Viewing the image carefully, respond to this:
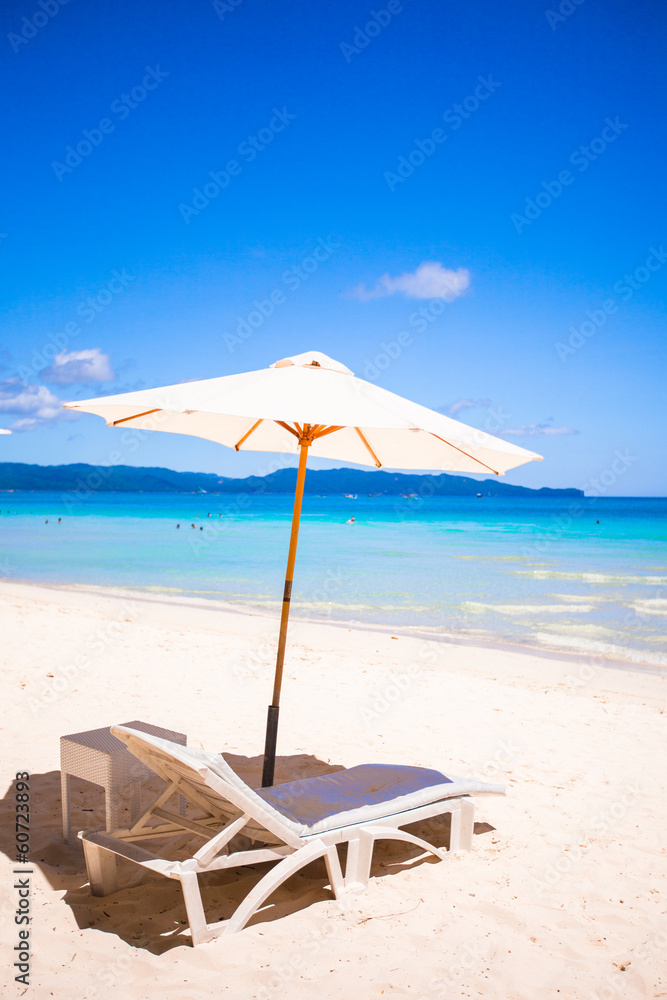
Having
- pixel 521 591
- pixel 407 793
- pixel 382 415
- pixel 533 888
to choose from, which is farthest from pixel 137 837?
pixel 521 591

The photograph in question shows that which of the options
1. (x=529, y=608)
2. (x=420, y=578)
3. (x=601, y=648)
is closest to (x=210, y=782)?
(x=601, y=648)

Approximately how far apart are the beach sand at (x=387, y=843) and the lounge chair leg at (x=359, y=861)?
87 mm

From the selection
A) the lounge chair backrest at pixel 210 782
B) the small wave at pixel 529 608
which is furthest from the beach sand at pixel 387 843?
the small wave at pixel 529 608

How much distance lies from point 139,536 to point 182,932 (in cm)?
3292

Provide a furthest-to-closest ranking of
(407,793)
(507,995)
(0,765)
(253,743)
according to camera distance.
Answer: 1. (253,743)
2. (0,765)
3. (407,793)
4. (507,995)

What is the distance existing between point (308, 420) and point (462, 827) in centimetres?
238

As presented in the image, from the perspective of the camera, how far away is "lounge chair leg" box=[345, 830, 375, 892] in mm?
3186

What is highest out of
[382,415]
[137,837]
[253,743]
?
[382,415]

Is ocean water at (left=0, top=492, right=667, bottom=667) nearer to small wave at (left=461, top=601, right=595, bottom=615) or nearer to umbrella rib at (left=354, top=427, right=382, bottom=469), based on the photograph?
small wave at (left=461, top=601, right=595, bottom=615)

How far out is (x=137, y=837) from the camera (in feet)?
9.66

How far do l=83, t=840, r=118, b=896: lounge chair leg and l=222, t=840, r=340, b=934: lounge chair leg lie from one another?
629mm

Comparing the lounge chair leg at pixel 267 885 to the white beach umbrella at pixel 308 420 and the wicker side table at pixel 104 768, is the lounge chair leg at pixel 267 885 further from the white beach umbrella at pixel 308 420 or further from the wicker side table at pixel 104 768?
the white beach umbrella at pixel 308 420

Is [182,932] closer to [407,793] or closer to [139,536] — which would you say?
[407,793]

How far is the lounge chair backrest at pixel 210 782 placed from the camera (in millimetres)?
2604
